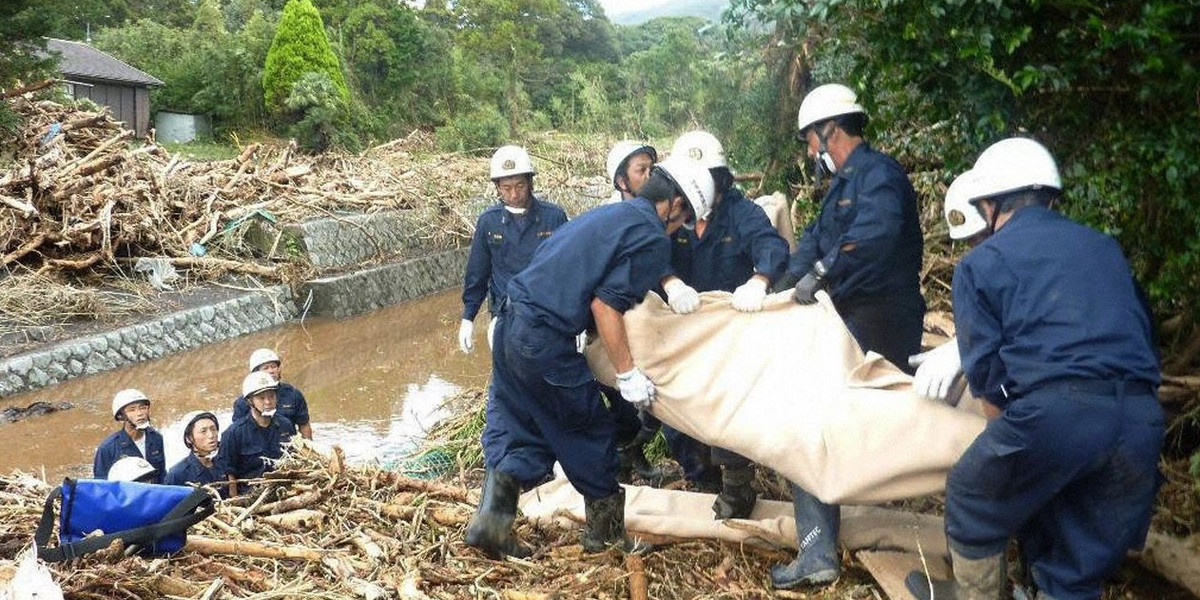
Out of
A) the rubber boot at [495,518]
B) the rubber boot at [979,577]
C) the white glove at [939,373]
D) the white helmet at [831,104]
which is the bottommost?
the rubber boot at [495,518]

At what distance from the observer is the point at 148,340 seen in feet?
36.5

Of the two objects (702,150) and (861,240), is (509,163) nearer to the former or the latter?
(702,150)

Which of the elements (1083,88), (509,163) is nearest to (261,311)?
(509,163)

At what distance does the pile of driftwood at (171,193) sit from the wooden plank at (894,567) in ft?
32.8

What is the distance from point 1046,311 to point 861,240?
60.5 inches

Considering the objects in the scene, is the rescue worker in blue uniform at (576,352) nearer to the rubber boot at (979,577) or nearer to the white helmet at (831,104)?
the white helmet at (831,104)

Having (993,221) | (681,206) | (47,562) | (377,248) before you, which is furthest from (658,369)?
(377,248)

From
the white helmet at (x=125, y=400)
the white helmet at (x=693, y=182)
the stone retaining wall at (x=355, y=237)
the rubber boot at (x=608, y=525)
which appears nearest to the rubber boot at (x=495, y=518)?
the rubber boot at (x=608, y=525)

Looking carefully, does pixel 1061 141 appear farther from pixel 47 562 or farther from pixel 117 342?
pixel 117 342

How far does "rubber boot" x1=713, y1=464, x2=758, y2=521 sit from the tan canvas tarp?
2.6 inches

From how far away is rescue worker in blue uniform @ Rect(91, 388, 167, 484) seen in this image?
20.6 ft

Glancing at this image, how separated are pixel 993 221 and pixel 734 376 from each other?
3.69 feet

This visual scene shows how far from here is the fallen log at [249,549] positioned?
421cm

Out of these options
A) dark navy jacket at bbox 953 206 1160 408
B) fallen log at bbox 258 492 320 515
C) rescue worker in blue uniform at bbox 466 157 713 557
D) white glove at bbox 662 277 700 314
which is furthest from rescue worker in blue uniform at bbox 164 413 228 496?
dark navy jacket at bbox 953 206 1160 408
